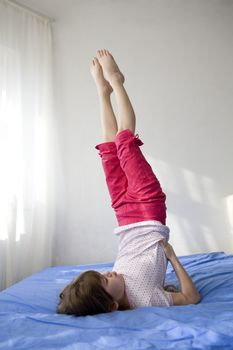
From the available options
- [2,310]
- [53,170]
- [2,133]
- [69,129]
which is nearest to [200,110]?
[69,129]

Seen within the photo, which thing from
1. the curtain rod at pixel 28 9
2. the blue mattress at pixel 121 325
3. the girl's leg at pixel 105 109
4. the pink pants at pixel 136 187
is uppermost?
the curtain rod at pixel 28 9

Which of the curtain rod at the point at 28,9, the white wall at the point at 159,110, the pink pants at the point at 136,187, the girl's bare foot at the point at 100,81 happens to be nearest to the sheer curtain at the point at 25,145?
the curtain rod at the point at 28,9

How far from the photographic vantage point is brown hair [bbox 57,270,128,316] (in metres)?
1.10

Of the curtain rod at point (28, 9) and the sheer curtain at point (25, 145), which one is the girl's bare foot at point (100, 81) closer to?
the sheer curtain at point (25, 145)

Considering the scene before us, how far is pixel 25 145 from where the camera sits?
2566 millimetres

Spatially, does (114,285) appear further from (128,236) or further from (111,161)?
(111,161)

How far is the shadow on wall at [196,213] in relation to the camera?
249 cm

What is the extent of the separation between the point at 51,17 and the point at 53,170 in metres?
1.34

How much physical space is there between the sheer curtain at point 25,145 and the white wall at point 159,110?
0.13 metres

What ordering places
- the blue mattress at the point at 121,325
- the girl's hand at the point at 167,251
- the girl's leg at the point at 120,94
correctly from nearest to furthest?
the blue mattress at the point at 121,325 < the girl's hand at the point at 167,251 < the girl's leg at the point at 120,94

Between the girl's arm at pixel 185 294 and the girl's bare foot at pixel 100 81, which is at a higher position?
the girl's bare foot at pixel 100 81

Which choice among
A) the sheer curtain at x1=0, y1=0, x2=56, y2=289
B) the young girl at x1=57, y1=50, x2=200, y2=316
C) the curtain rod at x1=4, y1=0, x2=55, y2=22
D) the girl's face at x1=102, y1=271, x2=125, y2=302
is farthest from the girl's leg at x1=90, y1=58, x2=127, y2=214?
the curtain rod at x1=4, y1=0, x2=55, y2=22

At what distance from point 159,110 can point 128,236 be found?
145cm

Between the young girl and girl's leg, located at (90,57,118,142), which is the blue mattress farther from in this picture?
girl's leg, located at (90,57,118,142)
